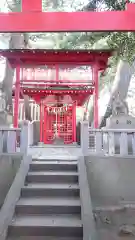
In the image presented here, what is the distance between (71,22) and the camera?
2.58 meters

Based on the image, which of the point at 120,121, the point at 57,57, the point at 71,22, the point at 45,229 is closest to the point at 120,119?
the point at 120,121

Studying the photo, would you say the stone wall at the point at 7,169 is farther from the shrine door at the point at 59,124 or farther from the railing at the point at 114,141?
the shrine door at the point at 59,124

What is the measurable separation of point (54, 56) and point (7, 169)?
184 inches

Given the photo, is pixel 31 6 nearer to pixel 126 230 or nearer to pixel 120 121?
pixel 126 230

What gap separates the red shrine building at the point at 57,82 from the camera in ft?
28.5

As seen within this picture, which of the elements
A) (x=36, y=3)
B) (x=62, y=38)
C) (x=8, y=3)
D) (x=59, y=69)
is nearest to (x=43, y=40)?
(x=62, y=38)

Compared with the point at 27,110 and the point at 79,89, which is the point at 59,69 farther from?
the point at 27,110

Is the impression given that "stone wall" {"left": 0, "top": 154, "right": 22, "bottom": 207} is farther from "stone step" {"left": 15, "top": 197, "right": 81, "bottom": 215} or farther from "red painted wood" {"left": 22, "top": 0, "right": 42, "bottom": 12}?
"red painted wood" {"left": 22, "top": 0, "right": 42, "bottom": 12}

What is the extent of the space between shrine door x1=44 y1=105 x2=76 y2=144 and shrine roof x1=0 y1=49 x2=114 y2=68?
127 inches

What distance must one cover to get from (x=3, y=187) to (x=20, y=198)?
99cm

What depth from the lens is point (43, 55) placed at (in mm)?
8680

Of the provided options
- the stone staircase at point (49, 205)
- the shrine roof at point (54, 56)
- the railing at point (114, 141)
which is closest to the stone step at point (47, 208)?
the stone staircase at point (49, 205)

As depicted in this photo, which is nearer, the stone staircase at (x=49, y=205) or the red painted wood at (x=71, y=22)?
the red painted wood at (x=71, y=22)

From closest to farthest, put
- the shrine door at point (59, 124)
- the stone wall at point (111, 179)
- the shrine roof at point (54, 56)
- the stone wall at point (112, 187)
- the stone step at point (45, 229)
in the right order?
1. the stone step at point (45, 229)
2. the stone wall at point (112, 187)
3. the stone wall at point (111, 179)
4. the shrine roof at point (54, 56)
5. the shrine door at point (59, 124)
